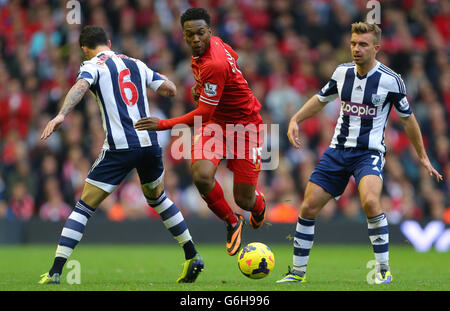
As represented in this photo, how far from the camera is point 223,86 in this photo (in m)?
7.84

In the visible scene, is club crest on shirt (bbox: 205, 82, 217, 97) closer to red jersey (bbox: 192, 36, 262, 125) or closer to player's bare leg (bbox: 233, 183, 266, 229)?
red jersey (bbox: 192, 36, 262, 125)

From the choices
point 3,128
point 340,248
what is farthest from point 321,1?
point 3,128

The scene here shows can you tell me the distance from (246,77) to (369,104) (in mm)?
9035

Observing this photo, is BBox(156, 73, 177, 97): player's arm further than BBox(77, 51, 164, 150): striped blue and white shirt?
Yes

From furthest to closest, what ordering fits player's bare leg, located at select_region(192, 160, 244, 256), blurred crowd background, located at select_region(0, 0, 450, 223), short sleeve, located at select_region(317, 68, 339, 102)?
blurred crowd background, located at select_region(0, 0, 450, 223)
player's bare leg, located at select_region(192, 160, 244, 256)
short sleeve, located at select_region(317, 68, 339, 102)

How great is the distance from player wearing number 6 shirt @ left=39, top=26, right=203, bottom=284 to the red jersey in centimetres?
44

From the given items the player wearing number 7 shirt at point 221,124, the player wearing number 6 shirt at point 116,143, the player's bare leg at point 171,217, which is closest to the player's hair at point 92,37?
the player wearing number 6 shirt at point 116,143

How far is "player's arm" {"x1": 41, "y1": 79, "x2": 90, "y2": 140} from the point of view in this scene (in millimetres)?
7020

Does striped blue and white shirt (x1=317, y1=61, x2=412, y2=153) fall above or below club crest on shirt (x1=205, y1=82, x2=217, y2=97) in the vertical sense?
below

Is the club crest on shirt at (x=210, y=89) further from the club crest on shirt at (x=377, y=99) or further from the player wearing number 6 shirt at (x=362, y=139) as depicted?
the club crest on shirt at (x=377, y=99)

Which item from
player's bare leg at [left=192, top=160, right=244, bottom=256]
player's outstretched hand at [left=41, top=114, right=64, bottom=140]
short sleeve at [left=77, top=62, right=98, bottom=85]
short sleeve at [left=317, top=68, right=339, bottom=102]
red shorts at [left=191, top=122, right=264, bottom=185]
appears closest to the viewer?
player's outstretched hand at [left=41, top=114, right=64, bottom=140]

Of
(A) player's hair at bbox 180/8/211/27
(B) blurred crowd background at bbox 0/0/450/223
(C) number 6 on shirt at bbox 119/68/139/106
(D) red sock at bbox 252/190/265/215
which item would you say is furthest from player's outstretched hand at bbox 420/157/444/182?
(B) blurred crowd background at bbox 0/0/450/223

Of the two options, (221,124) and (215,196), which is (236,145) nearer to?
(221,124)

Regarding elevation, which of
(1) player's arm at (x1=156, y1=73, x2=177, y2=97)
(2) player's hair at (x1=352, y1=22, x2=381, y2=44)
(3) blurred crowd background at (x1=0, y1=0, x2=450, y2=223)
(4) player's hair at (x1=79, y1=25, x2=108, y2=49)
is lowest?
(1) player's arm at (x1=156, y1=73, x2=177, y2=97)
